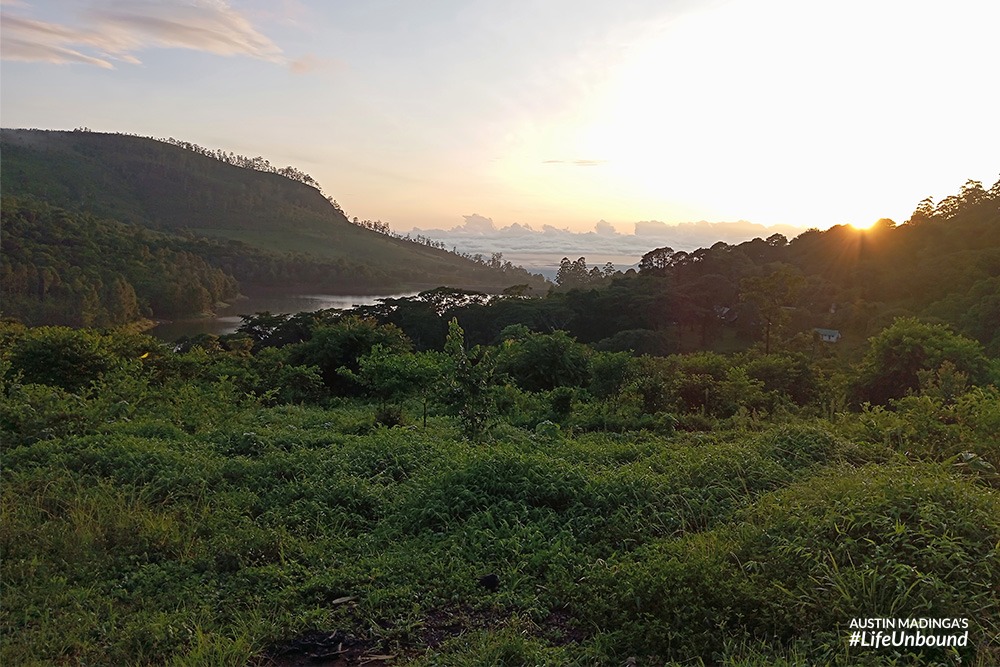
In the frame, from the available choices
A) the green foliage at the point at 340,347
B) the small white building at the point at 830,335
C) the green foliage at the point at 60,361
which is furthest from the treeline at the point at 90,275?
the small white building at the point at 830,335

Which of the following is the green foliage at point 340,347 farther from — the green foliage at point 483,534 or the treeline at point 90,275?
the treeline at point 90,275

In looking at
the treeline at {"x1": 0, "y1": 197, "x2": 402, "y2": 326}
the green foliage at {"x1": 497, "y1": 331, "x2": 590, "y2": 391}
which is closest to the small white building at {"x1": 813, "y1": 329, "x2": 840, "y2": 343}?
the green foliage at {"x1": 497, "y1": 331, "x2": 590, "y2": 391}

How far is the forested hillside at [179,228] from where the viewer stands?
49719 millimetres

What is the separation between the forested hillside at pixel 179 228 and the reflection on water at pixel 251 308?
2540 millimetres

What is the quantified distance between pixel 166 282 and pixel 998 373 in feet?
191

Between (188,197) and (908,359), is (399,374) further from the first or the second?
(188,197)

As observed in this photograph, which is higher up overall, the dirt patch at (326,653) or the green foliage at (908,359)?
the green foliage at (908,359)

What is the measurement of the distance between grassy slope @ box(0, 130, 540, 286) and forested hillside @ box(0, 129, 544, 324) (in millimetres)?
298

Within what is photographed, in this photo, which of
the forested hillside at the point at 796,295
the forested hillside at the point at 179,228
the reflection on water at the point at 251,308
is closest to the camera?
the forested hillside at the point at 796,295

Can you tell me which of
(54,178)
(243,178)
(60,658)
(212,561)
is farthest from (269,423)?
(243,178)

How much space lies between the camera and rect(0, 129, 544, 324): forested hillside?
163 ft

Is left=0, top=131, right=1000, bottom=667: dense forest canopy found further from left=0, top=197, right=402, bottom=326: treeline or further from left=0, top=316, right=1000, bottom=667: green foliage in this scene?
left=0, top=197, right=402, bottom=326: treeline

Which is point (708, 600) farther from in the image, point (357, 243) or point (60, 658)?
point (357, 243)

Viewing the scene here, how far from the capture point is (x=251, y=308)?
2544 inches
